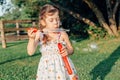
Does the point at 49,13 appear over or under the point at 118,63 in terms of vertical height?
over

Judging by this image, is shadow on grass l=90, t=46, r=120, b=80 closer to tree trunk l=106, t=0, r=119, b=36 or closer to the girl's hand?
the girl's hand

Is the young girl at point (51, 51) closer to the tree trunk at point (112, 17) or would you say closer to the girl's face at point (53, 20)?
the girl's face at point (53, 20)

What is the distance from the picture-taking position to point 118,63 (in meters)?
9.30

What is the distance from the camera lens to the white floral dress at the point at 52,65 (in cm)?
443

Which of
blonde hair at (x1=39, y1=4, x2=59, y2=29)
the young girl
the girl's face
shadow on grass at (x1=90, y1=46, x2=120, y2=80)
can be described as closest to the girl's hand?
the young girl

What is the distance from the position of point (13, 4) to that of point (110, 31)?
241 inches

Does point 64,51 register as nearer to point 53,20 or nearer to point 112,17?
point 53,20

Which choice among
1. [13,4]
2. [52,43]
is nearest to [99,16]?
[13,4]

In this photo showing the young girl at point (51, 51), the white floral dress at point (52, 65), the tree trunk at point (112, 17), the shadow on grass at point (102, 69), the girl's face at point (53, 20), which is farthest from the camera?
the tree trunk at point (112, 17)

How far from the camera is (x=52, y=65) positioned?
445 cm

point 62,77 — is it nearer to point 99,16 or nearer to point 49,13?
point 49,13

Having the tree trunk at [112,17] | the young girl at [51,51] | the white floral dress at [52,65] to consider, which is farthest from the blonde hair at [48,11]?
the tree trunk at [112,17]

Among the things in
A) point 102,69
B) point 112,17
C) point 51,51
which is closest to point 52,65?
point 51,51

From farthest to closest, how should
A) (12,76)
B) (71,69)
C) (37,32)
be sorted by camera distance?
(12,76) < (71,69) < (37,32)
